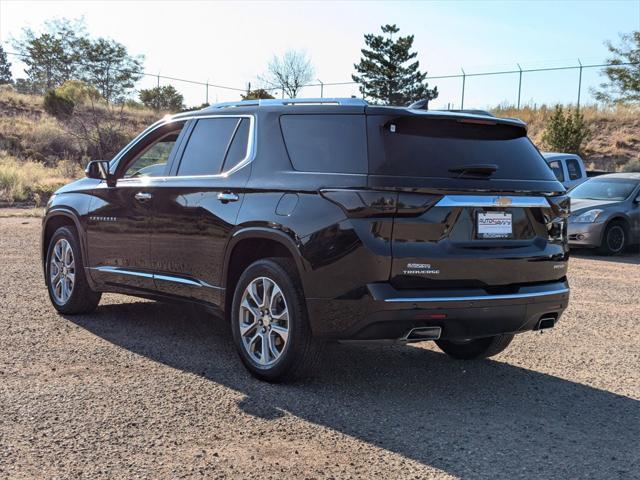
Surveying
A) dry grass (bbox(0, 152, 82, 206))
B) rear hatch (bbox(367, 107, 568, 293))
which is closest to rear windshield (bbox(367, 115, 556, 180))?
rear hatch (bbox(367, 107, 568, 293))

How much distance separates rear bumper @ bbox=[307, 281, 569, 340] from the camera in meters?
4.47

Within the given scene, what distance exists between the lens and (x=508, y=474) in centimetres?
374

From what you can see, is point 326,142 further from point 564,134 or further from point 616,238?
point 564,134

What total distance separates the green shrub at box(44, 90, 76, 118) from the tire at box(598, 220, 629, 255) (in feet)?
115

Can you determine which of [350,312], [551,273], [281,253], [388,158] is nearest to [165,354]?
[281,253]

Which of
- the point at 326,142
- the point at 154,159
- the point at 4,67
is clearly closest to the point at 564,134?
the point at 154,159

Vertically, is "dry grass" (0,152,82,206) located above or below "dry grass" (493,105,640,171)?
below

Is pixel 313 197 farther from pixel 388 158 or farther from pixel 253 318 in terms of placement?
pixel 253 318

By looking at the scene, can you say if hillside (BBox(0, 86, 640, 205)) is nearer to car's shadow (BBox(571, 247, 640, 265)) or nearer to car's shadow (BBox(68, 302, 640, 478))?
car's shadow (BBox(571, 247, 640, 265))

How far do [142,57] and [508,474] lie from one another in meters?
40.4

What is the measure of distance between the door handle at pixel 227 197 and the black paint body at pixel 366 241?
0.12 feet

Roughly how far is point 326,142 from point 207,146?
1.38 m

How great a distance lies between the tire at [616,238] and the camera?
14055 mm

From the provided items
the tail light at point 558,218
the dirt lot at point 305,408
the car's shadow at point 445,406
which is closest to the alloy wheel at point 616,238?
the dirt lot at point 305,408
